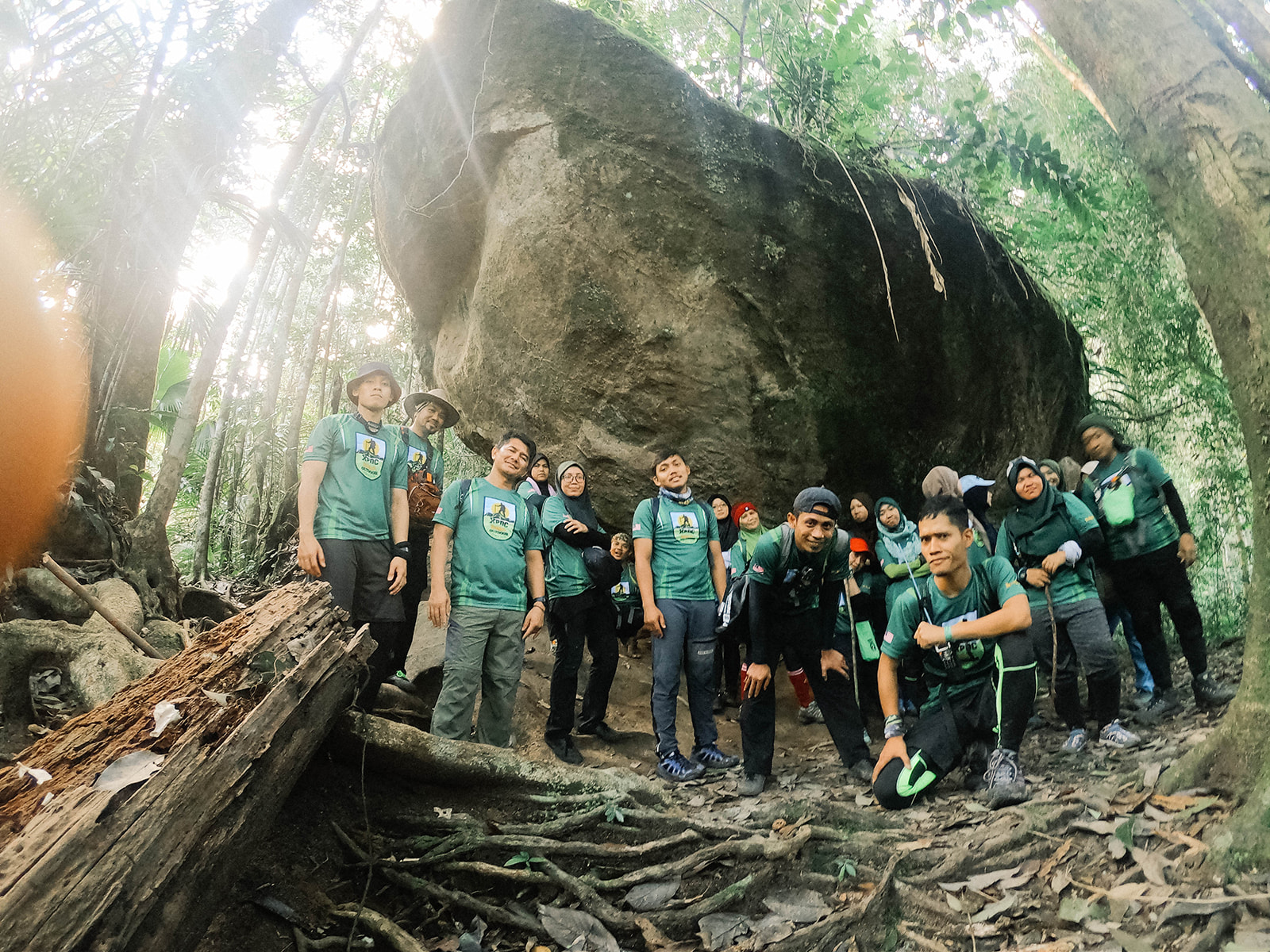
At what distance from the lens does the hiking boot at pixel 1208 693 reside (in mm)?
4348

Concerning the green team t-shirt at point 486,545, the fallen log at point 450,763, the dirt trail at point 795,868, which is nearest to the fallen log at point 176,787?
the fallen log at point 450,763

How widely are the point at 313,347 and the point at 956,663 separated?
13.5 metres

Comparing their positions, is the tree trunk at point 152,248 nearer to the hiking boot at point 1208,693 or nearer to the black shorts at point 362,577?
the black shorts at point 362,577

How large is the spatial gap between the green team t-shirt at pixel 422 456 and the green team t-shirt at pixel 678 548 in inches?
62.4

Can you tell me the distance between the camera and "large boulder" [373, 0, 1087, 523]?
239 inches

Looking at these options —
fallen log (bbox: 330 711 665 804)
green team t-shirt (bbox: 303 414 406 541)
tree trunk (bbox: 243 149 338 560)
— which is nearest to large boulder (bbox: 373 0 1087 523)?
green team t-shirt (bbox: 303 414 406 541)

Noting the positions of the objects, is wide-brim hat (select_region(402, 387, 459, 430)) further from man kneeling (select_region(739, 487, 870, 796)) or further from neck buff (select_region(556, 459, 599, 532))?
man kneeling (select_region(739, 487, 870, 796))

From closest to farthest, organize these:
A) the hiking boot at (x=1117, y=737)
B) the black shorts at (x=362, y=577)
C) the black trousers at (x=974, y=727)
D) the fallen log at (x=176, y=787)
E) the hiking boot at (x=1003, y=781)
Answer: the fallen log at (x=176, y=787), the hiking boot at (x=1003, y=781), the black trousers at (x=974, y=727), the hiking boot at (x=1117, y=737), the black shorts at (x=362, y=577)

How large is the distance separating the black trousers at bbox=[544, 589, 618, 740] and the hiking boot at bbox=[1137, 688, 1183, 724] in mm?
3585

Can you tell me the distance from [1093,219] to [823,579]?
19.8 feet

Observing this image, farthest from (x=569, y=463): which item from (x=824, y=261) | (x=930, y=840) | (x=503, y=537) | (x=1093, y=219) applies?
(x=1093, y=219)

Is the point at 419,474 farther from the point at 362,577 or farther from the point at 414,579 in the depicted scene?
the point at 362,577

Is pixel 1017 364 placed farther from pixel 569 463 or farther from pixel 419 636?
pixel 419 636

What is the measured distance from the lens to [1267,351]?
2.46 metres
